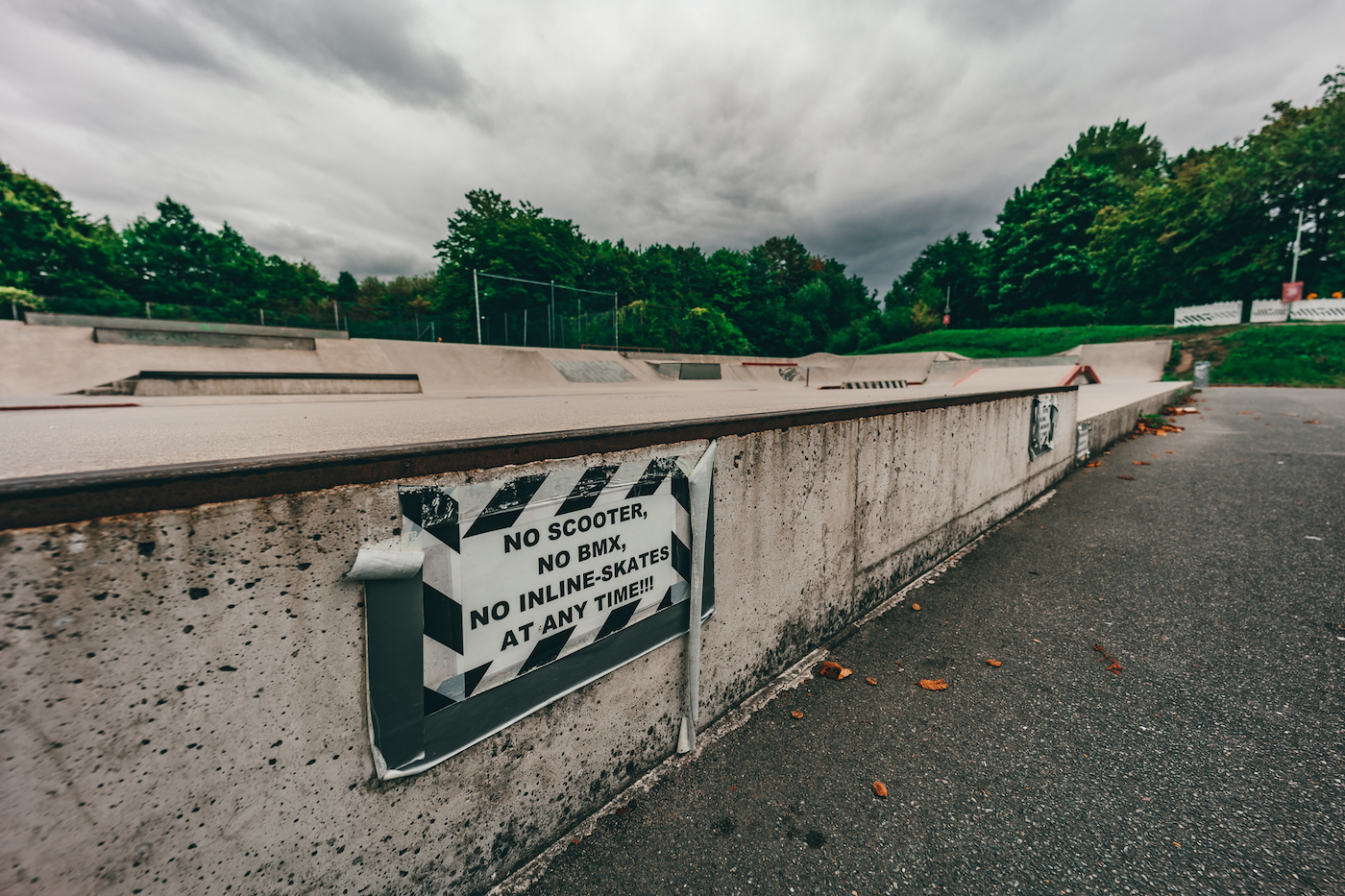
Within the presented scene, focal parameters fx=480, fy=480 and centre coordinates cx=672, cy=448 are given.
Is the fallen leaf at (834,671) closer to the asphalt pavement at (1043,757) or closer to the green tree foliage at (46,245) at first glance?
the asphalt pavement at (1043,757)

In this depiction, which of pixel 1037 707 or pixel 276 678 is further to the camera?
pixel 1037 707

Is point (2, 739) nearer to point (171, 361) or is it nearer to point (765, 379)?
point (171, 361)

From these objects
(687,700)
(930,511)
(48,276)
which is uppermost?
(48,276)

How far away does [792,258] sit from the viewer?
61656mm

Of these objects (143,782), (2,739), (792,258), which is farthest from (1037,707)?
(792,258)

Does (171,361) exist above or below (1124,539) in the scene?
above

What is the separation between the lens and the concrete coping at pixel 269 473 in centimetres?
79

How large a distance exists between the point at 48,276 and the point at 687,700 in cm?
5139

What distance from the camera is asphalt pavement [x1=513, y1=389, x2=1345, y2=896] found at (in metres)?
1.50

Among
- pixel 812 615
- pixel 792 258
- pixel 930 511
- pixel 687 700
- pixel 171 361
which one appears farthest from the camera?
pixel 792 258

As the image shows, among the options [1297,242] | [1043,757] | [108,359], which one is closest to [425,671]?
[1043,757]

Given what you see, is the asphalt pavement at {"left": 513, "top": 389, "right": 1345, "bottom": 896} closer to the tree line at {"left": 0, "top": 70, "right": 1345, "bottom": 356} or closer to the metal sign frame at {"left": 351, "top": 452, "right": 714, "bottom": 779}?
the metal sign frame at {"left": 351, "top": 452, "right": 714, "bottom": 779}

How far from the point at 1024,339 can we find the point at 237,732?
38.7 m

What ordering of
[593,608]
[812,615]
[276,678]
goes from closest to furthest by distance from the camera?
[276,678], [593,608], [812,615]
